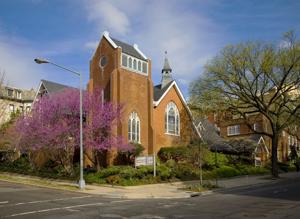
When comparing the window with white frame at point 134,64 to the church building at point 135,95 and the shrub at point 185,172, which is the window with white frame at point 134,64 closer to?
the church building at point 135,95

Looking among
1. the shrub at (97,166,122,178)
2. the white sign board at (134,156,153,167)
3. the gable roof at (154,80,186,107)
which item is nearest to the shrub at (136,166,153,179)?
the white sign board at (134,156,153,167)

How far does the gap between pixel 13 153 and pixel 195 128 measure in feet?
62.0

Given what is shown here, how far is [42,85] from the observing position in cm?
4781

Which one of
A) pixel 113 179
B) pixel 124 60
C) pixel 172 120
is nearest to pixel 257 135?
pixel 172 120

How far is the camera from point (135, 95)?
133 feet

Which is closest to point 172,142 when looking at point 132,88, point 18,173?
point 132,88

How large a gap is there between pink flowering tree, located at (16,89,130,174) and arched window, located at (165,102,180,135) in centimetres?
1012

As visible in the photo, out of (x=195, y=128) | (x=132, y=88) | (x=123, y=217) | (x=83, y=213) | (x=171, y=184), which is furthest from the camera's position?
(x=195, y=128)

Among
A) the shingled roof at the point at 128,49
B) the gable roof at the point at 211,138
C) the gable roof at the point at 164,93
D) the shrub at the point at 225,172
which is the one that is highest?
the shingled roof at the point at 128,49

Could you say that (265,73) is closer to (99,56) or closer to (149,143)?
(149,143)

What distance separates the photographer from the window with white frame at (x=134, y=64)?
40.1 meters

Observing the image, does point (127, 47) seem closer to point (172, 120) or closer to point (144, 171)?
point (172, 120)

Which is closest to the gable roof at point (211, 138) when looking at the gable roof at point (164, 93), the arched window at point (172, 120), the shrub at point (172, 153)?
the arched window at point (172, 120)

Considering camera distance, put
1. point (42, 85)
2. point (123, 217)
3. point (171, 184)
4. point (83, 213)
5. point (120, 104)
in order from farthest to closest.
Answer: point (42, 85), point (120, 104), point (171, 184), point (83, 213), point (123, 217)
